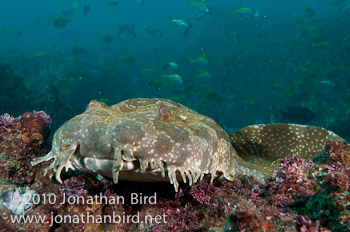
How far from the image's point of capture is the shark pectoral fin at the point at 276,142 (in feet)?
15.3

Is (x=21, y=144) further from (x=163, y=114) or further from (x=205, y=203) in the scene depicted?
(x=205, y=203)

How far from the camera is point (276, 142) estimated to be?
4844 millimetres

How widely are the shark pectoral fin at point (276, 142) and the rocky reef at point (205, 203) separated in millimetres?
1407

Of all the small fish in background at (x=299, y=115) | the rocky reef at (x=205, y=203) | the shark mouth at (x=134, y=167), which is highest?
the shark mouth at (x=134, y=167)

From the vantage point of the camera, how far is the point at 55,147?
2.92 m

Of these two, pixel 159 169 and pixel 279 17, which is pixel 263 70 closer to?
pixel 279 17

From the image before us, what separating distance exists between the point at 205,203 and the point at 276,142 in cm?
251

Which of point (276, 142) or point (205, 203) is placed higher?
point (276, 142)

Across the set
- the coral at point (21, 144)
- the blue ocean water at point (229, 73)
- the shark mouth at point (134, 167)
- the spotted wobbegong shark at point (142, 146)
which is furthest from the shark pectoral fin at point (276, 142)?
the blue ocean water at point (229, 73)

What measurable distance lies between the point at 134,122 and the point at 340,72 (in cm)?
2608

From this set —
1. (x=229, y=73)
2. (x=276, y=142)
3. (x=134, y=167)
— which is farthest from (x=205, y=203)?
(x=229, y=73)

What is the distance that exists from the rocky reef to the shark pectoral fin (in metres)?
1.41

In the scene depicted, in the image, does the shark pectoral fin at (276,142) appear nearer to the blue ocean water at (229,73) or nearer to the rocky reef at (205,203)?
the rocky reef at (205,203)

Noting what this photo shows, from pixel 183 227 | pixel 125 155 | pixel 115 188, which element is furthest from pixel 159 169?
pixel 115 188
